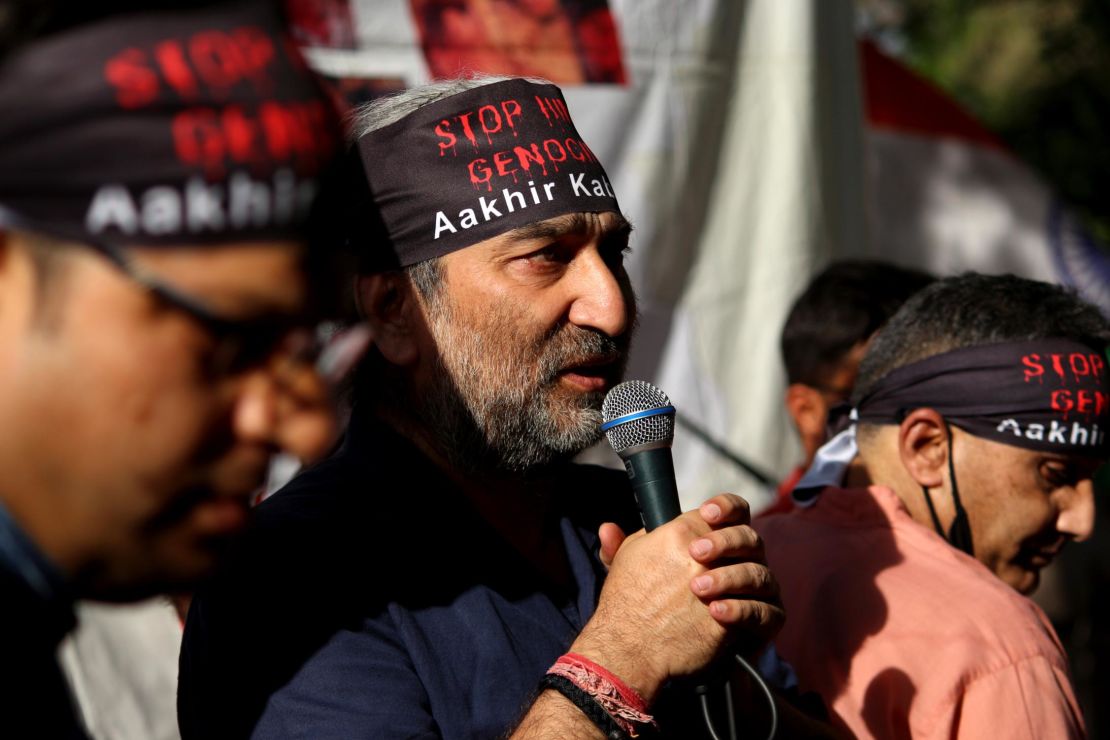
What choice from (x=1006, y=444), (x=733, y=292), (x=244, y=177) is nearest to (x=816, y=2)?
(x=733, y=292)

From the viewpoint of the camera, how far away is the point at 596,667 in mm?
1695

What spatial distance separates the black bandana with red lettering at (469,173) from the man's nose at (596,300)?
0.37ft

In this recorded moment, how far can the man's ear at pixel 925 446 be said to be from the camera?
268 cm

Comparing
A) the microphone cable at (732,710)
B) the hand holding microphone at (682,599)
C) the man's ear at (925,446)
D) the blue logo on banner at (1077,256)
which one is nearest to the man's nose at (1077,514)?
the man's ear at (925,446)

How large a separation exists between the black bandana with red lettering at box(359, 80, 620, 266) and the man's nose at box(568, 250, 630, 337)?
0.37 ft

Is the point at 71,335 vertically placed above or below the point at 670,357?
above

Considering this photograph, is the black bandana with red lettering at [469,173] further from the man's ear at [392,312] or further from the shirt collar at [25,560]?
the shirt collar at [25,560]

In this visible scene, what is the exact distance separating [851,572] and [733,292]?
7.24 feet

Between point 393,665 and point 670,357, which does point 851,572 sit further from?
point 670,357

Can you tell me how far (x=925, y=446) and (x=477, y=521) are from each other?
1181 mm

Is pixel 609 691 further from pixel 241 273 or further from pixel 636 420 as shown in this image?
pixel 241 273

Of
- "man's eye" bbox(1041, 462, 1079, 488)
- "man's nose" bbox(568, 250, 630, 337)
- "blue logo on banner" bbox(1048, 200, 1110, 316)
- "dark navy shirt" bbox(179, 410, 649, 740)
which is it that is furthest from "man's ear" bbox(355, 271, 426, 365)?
"blue logo on banner" bbox(1048, 200, 1110, 316)

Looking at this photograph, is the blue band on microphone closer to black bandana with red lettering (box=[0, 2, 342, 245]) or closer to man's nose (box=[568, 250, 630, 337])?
man's nose (box=[568, 250, 630, 337])

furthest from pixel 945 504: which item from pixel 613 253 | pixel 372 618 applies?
pixel 372 618
